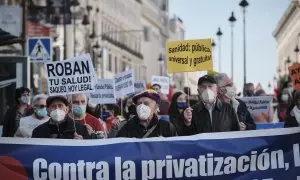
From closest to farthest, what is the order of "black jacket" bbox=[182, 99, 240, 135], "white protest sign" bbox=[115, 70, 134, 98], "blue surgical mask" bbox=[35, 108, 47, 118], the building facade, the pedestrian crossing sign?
"black jacket" bbox=[182, 99, 240, 135]
"blue surgical mask" bbox=[35, 108, 47, 118]
"white protest sign" bbox=[115, 70, 134, 98]
the pedestrian crossing sign
the building facade

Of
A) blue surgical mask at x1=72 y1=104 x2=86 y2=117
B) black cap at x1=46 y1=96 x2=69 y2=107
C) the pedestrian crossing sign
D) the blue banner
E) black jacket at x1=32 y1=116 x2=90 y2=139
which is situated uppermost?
the pedestrian crossing sign

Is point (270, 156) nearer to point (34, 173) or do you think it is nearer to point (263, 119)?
point (34, 173)

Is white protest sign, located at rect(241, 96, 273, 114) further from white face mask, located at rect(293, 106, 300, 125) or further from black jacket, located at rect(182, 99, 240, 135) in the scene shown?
black jacket, located at rect(182, 99, 240, 135)

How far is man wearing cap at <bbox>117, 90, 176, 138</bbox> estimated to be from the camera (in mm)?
7965

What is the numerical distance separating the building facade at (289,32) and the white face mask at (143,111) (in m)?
80.4

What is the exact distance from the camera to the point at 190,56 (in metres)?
10.2

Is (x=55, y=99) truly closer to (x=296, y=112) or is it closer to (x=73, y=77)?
(x=73, y=77)

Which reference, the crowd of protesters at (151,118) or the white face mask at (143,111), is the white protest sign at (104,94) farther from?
the white face mask at (143,111)

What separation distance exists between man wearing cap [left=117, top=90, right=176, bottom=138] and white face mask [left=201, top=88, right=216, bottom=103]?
647mm

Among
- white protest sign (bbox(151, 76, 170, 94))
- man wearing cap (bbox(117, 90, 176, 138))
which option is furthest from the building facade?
man wearing cap (bbox(117, 90, 176, 138))

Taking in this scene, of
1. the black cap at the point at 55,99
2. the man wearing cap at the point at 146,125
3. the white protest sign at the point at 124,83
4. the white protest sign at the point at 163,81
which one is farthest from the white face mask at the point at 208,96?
the white protest sign at the point at 163,81

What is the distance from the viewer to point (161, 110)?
1625cm

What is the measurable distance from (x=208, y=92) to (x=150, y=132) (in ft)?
3.10

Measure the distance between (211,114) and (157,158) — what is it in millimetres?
1500
